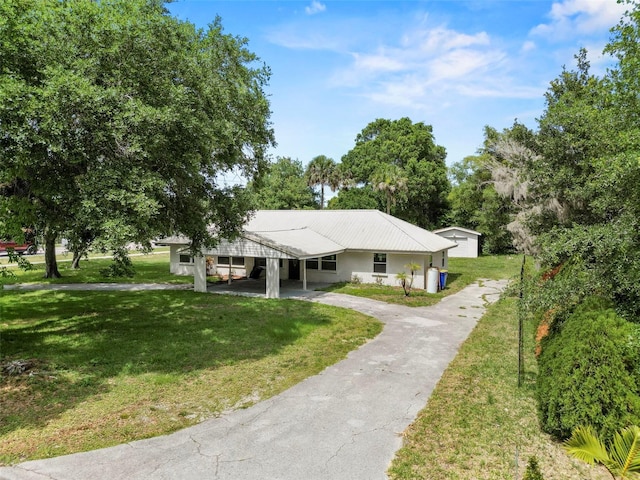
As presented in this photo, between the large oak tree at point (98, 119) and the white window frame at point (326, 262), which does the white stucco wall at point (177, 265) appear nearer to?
the white window frame at point (326, 262)

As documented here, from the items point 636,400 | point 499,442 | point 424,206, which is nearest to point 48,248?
point 499,442

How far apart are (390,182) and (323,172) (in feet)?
45.9

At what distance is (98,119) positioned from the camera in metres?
8.17

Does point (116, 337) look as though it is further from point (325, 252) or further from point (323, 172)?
point (323, 172)

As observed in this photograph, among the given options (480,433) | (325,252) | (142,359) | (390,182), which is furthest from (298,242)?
(390,182)

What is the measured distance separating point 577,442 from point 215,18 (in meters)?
15.5

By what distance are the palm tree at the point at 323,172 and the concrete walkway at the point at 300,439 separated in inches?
1765

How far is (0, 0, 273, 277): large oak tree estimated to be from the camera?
24.9ft

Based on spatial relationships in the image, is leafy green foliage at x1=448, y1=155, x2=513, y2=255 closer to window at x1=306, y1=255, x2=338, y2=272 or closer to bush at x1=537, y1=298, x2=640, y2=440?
window at x1=306, y1=255, x2=338, y2=272

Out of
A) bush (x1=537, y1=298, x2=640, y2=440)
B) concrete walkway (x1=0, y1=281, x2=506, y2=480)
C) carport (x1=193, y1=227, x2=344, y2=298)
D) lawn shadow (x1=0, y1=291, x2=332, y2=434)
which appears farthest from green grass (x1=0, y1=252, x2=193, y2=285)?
bush (x1=537, y1=298, x2=640, y2=440)

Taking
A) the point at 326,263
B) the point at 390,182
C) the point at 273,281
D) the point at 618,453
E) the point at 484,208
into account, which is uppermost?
the point at 390,182

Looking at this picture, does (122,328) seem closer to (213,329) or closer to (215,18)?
(213,329)

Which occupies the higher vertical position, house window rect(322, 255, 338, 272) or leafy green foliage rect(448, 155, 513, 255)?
leafy green foliage rect(448, 155, 513, 255)

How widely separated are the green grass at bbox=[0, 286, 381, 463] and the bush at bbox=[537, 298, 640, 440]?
4.93 m
